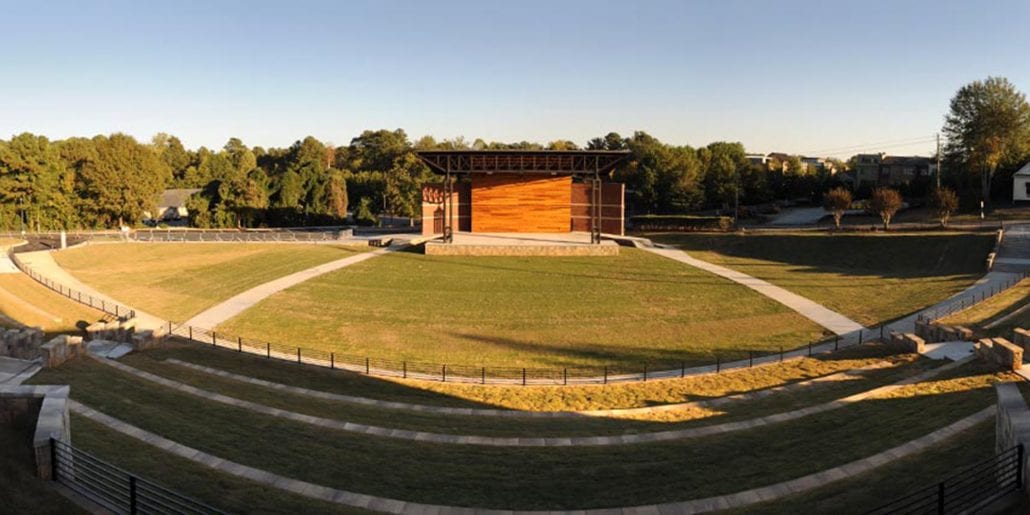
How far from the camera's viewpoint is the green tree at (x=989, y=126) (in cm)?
6438

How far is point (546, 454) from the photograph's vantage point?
13.5 meters

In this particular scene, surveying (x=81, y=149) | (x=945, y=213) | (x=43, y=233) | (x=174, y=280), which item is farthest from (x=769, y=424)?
(x=81, y=149)

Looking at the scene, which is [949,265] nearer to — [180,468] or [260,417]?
[260,417]

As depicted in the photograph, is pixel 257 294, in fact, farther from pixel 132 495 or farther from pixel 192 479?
pixel 132 495

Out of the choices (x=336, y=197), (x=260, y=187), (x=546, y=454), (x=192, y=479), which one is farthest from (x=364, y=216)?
(x=192, y=479)

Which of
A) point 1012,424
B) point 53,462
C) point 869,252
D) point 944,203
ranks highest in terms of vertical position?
point 944,203

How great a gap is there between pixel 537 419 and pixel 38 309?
27.0 metres

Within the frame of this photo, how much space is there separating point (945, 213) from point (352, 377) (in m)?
49.5

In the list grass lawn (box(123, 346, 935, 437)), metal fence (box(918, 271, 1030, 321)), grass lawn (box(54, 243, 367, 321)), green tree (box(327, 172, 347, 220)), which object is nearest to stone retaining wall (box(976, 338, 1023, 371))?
grass lawn (box(123, 346, 935, 437))

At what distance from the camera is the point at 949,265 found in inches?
1505

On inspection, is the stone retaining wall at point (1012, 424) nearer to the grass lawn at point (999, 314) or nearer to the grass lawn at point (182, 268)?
the grass lawn at point (999, 314)

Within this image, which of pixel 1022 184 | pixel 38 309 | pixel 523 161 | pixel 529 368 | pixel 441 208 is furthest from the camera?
pixel 1022 184

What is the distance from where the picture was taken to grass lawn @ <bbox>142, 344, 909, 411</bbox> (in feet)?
62.1

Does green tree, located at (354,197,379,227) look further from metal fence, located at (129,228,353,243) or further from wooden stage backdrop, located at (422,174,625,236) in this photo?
wooden stage backdrop, located at (422,174,625,236)
